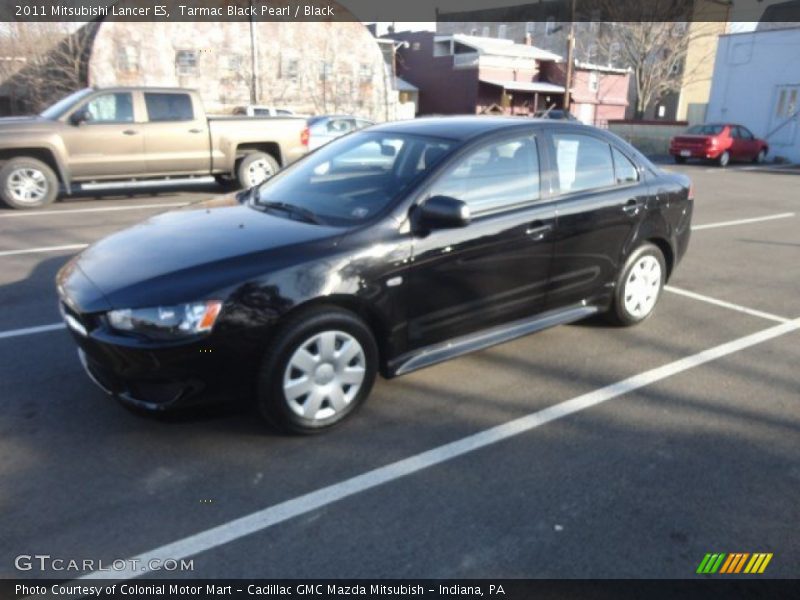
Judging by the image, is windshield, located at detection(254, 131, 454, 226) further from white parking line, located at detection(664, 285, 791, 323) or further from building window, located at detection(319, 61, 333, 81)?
building window, located at detection(319, 61, 333, 81)

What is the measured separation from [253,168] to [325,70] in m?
27.5

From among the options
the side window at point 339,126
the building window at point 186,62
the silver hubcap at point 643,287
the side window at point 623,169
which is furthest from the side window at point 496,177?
the building window at point 186,62

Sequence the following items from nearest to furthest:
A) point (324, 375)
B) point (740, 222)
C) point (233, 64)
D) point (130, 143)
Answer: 1. point (324, 375)
2. point (740, 222)
3. point (130, 143)
4. point (233, 64)

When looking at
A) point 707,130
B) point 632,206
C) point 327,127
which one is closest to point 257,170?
point 327,127

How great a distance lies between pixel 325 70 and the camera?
37.0m

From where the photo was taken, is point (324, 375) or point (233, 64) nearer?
point (324, 375)

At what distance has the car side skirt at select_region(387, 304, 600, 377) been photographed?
3.82m

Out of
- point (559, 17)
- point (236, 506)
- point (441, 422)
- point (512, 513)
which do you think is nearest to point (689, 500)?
point (512, 513)

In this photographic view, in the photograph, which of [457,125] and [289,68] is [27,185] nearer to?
[457,125]

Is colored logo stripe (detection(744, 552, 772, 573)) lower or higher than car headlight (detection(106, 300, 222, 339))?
lower

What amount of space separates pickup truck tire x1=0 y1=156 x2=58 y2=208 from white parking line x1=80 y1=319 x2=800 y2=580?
9.03 metres

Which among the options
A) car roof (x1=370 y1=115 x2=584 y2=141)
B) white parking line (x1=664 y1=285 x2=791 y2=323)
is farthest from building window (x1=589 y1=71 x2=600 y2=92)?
car roof (x1=370 y1=115 x2=584 y2=141)

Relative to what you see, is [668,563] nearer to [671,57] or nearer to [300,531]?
[300,531]

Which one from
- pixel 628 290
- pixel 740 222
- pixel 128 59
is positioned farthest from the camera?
pixel 128 59
